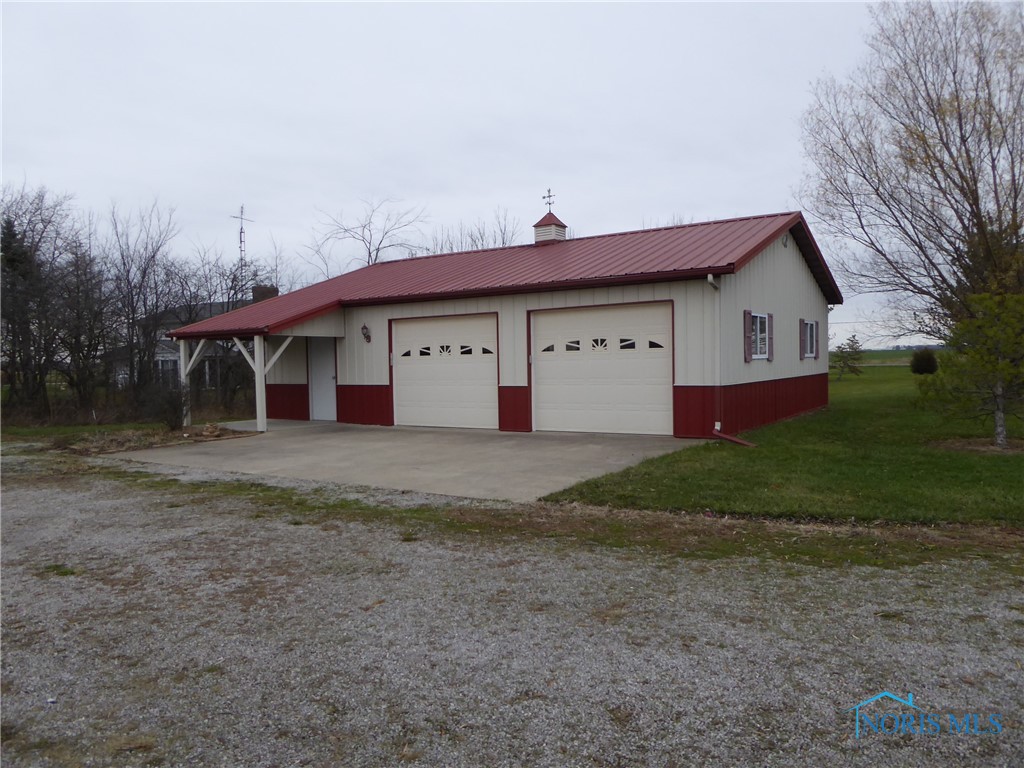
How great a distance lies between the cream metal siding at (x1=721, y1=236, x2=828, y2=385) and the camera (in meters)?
12.6

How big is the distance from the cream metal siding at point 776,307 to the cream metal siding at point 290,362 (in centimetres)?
1008

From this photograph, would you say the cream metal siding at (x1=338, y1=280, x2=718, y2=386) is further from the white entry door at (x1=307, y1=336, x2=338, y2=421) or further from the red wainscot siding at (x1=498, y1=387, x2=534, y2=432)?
the white entry door at (x1=307, y1=336, x2=338, y2=421)

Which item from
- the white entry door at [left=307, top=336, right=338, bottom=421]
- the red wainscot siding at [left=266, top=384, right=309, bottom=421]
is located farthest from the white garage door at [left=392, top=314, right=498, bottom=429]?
the red wainscot siding at [left=266, top=384, right=309, bottom=421]

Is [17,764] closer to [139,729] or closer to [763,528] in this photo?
[139,729]

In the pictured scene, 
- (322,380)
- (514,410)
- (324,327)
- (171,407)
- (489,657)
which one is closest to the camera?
(489,657)

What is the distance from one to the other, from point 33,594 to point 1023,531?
24.7 feet

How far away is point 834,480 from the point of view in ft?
27.4

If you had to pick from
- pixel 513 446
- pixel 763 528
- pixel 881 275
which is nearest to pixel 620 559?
pixel 763 528

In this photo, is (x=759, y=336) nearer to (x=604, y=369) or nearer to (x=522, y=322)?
(x=604, y=369)

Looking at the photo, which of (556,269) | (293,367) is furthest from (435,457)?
(293,367)

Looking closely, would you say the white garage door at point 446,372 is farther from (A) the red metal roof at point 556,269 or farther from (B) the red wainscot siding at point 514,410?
(A) the red metal roof at point 556,269

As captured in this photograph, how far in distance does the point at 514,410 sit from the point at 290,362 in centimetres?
680

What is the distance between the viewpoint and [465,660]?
12.4 feet

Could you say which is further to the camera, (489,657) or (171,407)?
(171,407)
